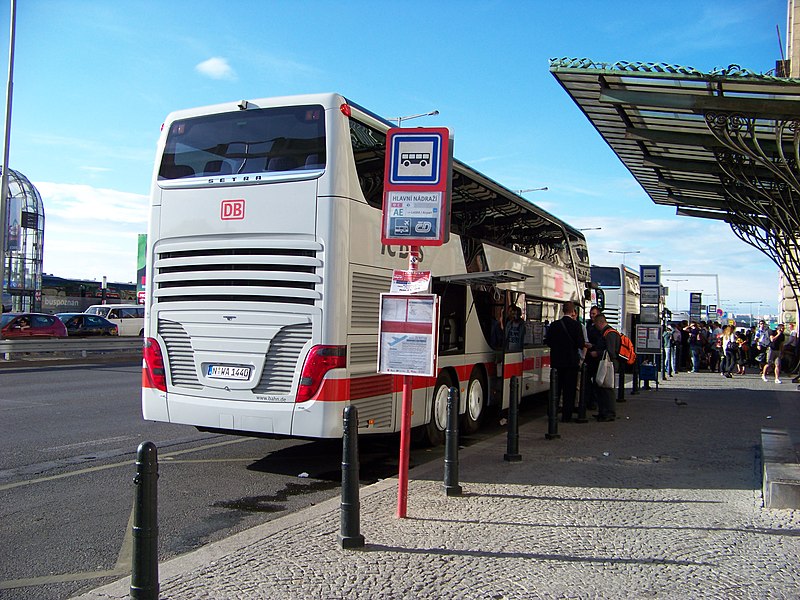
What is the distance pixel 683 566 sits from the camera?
16.8 ft

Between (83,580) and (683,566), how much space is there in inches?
162

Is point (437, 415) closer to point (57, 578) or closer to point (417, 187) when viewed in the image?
point (417, 187)

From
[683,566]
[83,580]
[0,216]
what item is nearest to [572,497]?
[683,566]

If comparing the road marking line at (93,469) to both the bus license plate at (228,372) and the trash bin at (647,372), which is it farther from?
the trash bin at (647,372)

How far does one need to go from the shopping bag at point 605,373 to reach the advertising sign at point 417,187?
23.2 ft

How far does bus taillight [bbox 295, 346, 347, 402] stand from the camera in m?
7.55

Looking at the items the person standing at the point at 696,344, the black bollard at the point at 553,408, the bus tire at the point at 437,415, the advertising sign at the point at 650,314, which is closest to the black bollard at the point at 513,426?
the bus tire at the point at 437,415

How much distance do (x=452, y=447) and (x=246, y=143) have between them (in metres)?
4.03

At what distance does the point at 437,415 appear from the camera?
1002 centimetres

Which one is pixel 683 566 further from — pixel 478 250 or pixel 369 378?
pixel 478 250

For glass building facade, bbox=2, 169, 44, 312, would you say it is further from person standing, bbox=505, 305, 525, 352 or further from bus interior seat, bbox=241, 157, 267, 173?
bus interior seat, bbox=241, 157, 267, 173

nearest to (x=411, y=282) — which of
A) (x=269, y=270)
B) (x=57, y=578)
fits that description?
(x=269, y=270)

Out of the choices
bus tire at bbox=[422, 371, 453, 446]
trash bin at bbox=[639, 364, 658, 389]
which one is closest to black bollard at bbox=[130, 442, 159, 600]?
bus tire at bbox=[422, 371, 453, 446]

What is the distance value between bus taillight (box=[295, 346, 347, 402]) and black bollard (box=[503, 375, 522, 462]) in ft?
7.14
